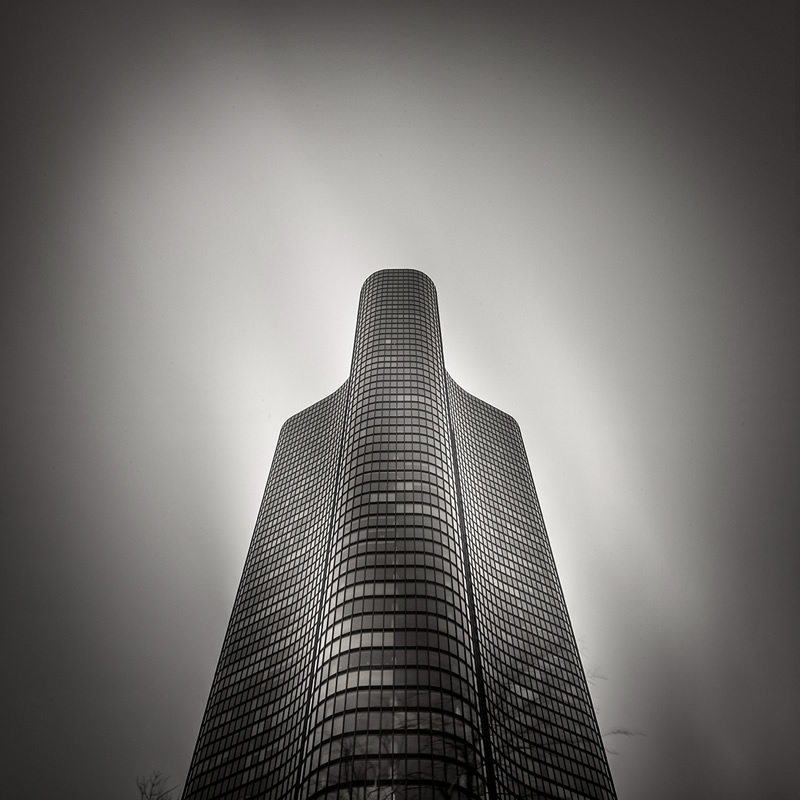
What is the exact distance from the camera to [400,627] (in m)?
65.8

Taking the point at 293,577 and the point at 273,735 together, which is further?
the point at 293,577

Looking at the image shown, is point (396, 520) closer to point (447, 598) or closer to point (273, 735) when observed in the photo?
point (447, 598)

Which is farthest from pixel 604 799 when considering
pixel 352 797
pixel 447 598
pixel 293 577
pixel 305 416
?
pixel 305 416

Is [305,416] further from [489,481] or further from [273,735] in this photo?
[273,735]

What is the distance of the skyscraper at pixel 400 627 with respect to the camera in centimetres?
5784

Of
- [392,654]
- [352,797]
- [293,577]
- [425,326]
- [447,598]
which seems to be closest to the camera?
[352,797]

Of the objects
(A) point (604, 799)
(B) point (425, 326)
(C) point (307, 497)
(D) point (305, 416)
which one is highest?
(D) point (305, 416)

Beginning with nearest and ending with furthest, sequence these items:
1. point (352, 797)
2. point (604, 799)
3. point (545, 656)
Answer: point (352, 797), point (604, 799), point (545, 656)

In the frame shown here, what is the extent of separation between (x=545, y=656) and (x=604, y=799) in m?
19.8

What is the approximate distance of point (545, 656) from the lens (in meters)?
92.6

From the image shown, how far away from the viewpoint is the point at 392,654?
6350 centimetres

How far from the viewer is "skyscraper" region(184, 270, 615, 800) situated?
57.8m

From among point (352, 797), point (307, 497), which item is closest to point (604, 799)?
point (352, 797)

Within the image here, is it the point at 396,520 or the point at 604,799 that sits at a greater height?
the point at 396,520
